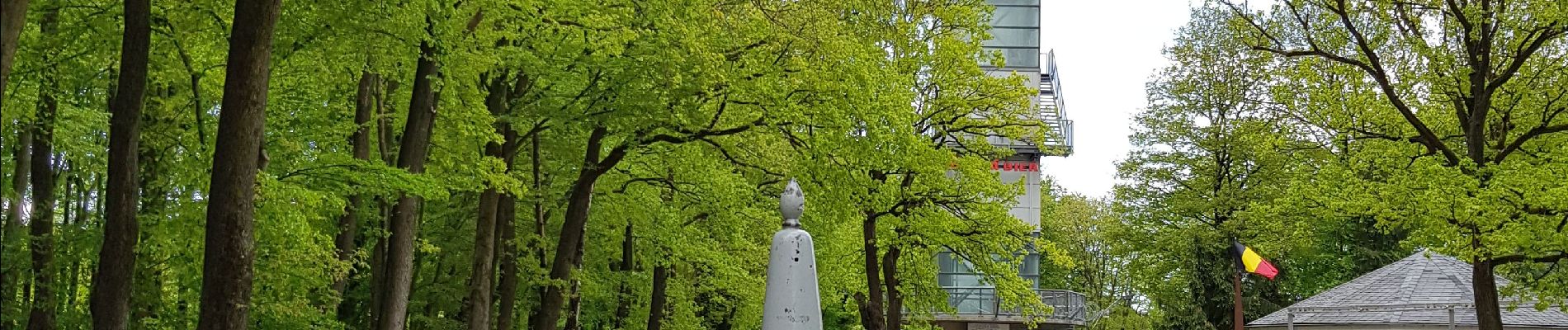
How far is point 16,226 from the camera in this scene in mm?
21156

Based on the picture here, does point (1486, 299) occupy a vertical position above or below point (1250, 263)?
below

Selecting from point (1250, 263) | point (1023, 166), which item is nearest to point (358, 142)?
point (1250, 263)

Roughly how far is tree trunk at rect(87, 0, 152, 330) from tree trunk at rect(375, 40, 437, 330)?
10.6 ft

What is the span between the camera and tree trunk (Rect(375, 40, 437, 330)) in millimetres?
17672

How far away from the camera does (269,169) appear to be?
62.3 feet

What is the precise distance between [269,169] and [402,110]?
412 centimetres

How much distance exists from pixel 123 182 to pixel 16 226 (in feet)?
25.3

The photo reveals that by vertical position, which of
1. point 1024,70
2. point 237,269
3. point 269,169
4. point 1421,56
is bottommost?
point 237,269

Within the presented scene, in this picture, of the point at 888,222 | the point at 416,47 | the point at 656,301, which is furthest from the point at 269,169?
the point at 656,301

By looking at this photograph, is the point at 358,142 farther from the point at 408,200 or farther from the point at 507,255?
the point at 507,255

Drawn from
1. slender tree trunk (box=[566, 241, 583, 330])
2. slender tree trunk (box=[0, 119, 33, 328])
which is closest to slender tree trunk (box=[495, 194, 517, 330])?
slender tree trunk (box=[566, 241, 583, 330])

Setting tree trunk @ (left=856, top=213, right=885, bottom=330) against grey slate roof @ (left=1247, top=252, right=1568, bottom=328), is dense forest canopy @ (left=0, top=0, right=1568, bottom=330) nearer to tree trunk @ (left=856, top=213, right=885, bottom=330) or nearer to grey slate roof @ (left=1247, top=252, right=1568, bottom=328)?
tree trunk @ (left=856, top=213, right=885, bottom=330)

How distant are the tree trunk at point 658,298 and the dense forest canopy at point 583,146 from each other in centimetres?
206

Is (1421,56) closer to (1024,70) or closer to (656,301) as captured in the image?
(656,301)
